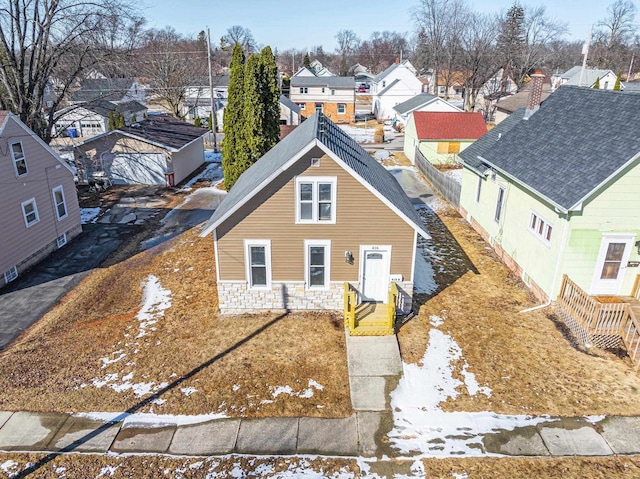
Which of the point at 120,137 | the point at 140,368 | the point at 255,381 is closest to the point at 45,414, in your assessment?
the point at 140,368

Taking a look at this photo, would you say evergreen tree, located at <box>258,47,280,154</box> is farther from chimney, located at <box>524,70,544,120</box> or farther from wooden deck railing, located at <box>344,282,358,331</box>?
wooden deck railing, located at <box>344,282,358,331</box>

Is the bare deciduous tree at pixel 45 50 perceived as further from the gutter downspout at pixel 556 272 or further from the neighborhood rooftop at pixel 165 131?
the gutter downspout at pixel 556 272

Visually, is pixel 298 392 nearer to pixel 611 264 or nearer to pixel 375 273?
pixel 375 273

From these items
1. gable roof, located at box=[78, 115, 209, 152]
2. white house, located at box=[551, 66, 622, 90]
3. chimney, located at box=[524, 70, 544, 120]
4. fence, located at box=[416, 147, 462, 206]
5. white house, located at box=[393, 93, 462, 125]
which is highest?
white house, located at box=[551, 66, 622, 90]

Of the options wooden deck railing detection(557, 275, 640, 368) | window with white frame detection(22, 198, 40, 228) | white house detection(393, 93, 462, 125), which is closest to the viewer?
wooden deck railing detection(557, 275, 640, 368)

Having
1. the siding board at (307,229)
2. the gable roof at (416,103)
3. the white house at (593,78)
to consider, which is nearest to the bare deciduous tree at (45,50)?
the siding board at (307,229)

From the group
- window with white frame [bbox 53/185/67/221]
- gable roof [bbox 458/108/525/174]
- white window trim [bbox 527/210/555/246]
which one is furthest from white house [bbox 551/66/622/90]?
window with white frame [bbox 53/185/67/221]

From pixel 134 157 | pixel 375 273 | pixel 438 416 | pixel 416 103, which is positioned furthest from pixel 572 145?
pixel 416 103
